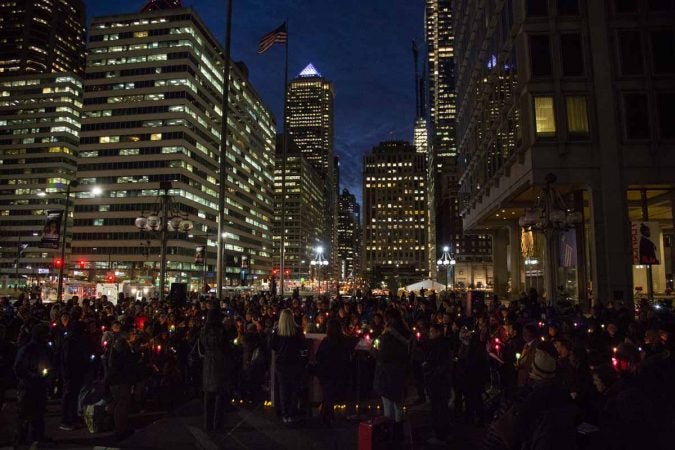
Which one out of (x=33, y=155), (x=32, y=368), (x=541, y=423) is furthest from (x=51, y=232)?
(x=33, y=155)

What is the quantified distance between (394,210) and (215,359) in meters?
183

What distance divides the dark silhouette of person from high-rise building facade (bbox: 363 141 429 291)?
16078 cm

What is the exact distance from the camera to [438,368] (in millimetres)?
8680

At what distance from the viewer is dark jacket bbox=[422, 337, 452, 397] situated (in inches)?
339

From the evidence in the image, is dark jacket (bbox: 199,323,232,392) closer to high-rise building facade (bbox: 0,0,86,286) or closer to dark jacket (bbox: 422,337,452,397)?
dark jacket (bbox: 422,337,452,397)

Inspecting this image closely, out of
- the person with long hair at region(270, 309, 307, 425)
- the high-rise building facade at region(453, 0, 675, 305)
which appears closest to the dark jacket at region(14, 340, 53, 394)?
the person with long hair at region(270, 309, 307, 425)

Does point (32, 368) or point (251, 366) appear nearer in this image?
point (32, 368)

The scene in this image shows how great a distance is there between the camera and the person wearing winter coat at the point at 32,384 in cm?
766

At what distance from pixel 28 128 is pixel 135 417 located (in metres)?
169

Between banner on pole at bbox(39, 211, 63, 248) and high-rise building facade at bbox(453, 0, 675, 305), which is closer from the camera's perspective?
high-rise building facade at bbox(453, 0, 675, 305)

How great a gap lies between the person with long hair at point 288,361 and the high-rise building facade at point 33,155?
15686cm

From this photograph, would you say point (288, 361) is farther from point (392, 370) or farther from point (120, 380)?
point (120, 380)

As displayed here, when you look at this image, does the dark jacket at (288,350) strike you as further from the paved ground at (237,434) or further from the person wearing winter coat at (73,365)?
the person wearing winter coat at (73,365)

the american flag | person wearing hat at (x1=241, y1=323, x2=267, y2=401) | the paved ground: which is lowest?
the paved ground
